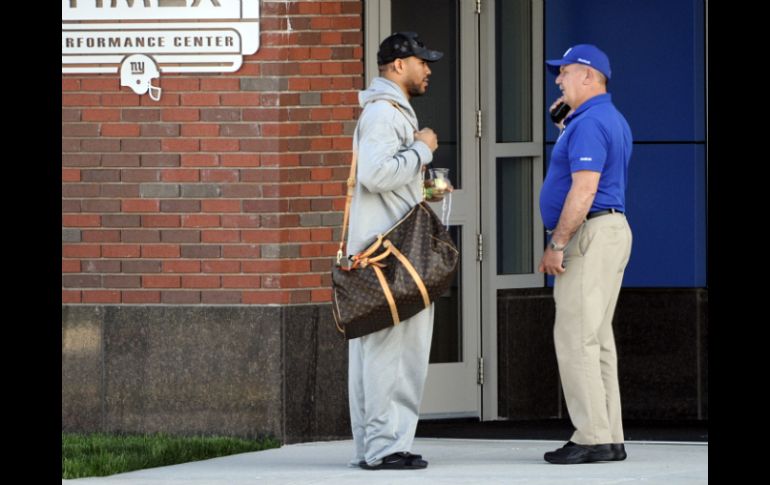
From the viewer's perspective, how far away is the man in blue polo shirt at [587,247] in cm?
779

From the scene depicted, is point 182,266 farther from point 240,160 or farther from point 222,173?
point 240,160

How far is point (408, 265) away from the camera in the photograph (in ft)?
24.9

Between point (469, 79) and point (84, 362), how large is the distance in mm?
2766

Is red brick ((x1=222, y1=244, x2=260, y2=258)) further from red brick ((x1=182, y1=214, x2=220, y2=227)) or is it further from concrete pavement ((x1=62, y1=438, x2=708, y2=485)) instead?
concrete pavement ((x1=62, y1=438, x2=708, y2=485))

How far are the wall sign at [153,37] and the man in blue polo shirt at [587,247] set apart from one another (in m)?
1.94

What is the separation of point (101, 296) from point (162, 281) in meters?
0.36

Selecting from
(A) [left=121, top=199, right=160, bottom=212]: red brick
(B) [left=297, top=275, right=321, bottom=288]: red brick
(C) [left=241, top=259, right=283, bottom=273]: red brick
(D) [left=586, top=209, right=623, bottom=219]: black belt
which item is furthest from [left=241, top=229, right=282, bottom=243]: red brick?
(D) [left=586, top=209, right=623, bottom=219]: black belt

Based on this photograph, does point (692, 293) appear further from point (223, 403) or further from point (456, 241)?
point (223, 403)

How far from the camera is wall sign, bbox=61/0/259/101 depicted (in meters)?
8.96

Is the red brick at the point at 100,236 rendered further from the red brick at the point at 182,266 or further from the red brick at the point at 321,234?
the red brick at the point at 321,234

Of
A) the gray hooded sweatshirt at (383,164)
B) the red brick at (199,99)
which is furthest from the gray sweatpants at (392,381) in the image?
the red brick at (199,99)

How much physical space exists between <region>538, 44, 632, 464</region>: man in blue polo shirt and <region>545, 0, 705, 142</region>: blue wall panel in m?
2.34

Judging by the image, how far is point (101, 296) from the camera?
9.20m
